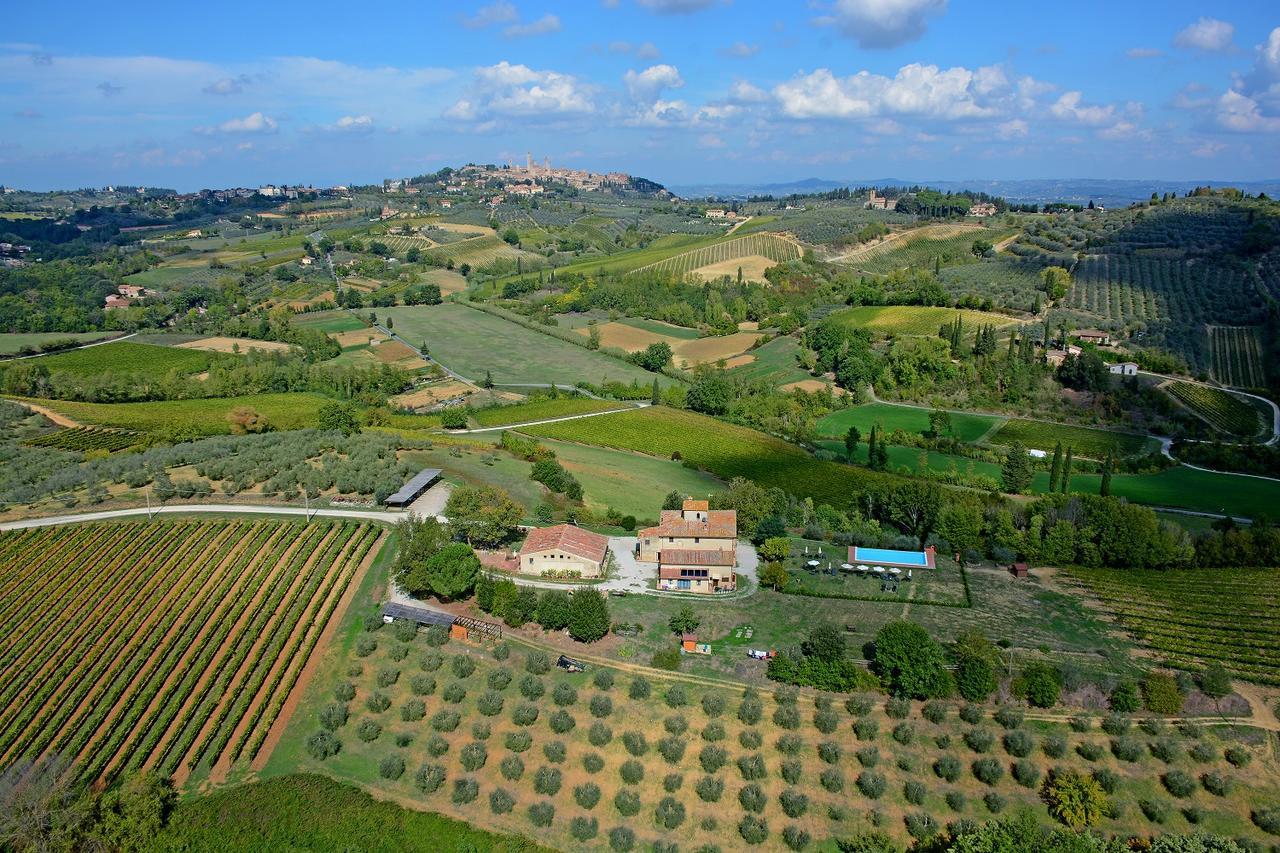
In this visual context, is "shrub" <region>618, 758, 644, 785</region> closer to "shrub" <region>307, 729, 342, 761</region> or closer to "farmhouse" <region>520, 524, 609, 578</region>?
"shrub" <region>307, 729, 342, 761</region>

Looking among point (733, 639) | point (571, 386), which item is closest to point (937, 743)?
point (733, 639)

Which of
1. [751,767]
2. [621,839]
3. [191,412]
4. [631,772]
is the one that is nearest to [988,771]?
[751,767]

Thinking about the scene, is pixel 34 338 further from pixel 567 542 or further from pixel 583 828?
pixel 583 828

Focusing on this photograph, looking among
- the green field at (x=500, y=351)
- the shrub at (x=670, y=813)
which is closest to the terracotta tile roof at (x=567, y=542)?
the shrub at (x=670, y=813)

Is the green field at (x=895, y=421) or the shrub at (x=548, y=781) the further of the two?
the green field at (x=895, y=421)

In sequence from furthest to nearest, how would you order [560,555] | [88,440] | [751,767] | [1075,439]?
[1075,439] → [88,440] → [560,555] → [751,767]

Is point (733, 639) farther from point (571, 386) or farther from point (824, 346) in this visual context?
point (824, 346)

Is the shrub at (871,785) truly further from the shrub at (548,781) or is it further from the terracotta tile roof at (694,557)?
the terracotta tile roof at (694,557)
